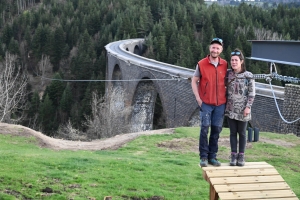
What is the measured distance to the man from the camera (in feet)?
19.5

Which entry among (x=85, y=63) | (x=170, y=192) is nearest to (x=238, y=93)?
(x=170, y=192)

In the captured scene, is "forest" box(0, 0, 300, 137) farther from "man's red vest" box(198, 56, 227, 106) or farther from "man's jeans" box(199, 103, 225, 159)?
"man's red vest" box(198, 56, 227, 106)

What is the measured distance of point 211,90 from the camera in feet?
19.5

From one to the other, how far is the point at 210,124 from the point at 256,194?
146 cm

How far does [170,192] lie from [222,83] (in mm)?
2285

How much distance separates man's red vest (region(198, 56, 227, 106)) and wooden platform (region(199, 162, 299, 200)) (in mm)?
980

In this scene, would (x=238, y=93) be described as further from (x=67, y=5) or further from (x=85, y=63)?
(x=67, y=5)

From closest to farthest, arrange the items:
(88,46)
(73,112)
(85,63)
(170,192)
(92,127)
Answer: (170,192), (92,127), (73,112), (85,63), (88,46)

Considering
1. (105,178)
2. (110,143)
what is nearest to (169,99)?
(110,143)

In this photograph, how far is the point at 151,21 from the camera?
68.1 m

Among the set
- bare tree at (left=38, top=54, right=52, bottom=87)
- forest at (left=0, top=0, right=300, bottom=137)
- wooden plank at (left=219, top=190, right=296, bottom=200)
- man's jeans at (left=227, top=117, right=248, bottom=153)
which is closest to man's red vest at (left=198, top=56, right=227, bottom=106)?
man's jeans at (left=227, top=117, right=248, bottom=153)

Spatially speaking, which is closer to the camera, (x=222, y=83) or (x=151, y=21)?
(x=222, y=83)

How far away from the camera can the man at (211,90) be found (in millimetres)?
Result: 5945

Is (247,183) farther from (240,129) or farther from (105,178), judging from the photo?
(105,178)
